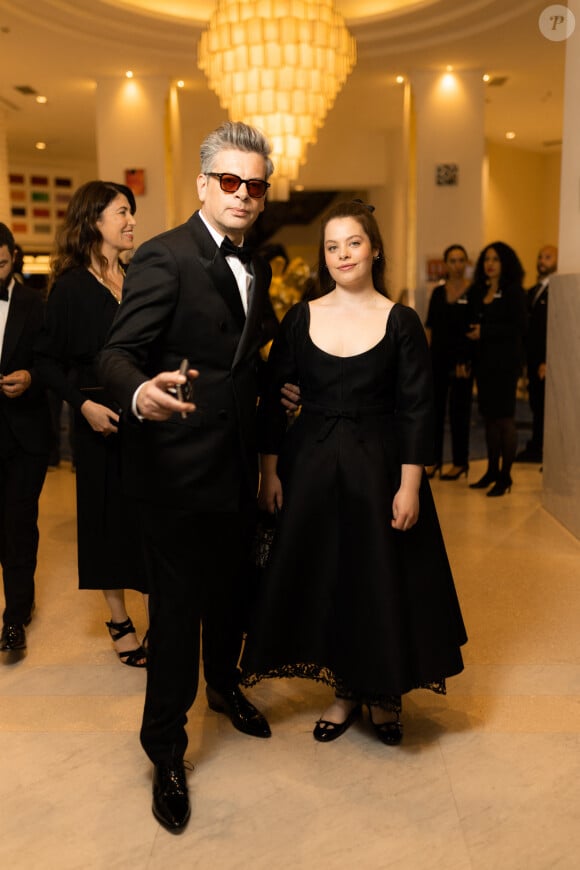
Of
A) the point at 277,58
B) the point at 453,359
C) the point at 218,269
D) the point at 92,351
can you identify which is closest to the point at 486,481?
the point at 453,359

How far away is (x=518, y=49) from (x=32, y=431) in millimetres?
7461

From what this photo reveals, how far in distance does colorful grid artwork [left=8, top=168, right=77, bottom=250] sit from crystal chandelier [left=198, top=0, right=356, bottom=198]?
8.59 meters

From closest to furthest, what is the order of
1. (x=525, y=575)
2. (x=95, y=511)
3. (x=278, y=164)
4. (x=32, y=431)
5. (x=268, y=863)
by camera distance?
(x=268, y=863), (x=95, y=511), (x=32, y=431), (x=525, y=575), (x=278, y=164)

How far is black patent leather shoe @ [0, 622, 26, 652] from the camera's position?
3.14 m

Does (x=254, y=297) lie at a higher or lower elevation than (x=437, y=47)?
lower

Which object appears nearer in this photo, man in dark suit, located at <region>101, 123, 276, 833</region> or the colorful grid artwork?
man in dark suit, located at <region>101, 123, 276, 833</region>

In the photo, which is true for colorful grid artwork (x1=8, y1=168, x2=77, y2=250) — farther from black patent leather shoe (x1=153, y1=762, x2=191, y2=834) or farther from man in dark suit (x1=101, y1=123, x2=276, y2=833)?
black patent leather shoe (x1=153, y1=762, x2=191, y2=834)

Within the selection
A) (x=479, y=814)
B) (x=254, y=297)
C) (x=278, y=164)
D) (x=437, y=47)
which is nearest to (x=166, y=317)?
(x=254, y=297)

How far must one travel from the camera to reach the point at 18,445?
10.2 ft

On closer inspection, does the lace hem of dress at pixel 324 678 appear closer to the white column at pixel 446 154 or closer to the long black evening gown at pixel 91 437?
the long black evening gown at pixel 91 437

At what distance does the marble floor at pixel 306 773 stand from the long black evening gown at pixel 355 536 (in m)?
0.24

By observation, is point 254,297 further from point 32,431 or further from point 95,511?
point 32,431

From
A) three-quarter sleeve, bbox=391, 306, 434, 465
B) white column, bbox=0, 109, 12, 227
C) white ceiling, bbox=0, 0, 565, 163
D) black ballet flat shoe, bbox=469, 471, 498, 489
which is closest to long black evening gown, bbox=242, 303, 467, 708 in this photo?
three-quarter sleeve, bbox=391, 306, 434, 465

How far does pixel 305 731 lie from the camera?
2.53 meters
